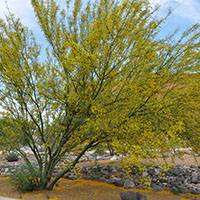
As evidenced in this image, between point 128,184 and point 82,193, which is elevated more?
point 82,193

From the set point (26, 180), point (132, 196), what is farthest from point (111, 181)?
point (26, 180)

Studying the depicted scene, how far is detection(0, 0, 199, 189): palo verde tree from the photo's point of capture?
527cm

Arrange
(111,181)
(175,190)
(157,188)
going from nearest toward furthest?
(175,190)
(157,188)
(111,181)

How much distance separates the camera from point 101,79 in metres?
5.72

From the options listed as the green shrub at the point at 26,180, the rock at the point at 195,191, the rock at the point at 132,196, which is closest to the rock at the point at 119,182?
the rock at the point at 132,196

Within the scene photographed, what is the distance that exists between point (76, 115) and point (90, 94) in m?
0.71

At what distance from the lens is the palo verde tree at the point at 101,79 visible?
5.27 metres

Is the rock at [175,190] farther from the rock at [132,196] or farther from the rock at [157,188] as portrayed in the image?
the rock at [132,196]

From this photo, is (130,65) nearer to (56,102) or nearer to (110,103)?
(110,103)

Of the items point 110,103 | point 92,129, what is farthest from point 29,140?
point 110,103

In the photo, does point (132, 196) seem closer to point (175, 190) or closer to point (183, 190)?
point (175, 190)

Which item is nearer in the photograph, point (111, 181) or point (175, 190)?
point (175, 190)

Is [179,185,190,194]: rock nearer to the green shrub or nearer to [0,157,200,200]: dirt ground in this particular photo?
[0,157,200,200]: dirt ground

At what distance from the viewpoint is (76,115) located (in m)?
6.04
